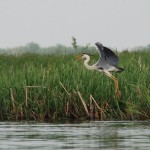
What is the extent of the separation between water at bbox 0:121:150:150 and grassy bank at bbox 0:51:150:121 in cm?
73

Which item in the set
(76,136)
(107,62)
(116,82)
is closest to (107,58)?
(107,62)

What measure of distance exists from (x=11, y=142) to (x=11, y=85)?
178 inches

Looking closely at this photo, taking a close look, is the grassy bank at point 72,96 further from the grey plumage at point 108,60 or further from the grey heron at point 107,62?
the grey plumage at point 108,60

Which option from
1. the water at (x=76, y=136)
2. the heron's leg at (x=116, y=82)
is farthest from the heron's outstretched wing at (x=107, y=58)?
the water at (x=76, y=136)

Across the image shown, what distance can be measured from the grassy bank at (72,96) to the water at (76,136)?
73cm

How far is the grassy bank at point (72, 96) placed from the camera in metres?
14.8

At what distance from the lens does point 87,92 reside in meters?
15.1

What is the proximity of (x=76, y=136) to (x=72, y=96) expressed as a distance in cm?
315

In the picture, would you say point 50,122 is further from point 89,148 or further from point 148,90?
point 89,148

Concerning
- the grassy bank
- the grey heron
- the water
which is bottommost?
the water

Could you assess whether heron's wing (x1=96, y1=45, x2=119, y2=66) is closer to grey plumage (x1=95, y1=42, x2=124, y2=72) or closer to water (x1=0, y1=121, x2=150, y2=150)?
grey plumage (x1=95, y1=42, x2=124, y2=72)

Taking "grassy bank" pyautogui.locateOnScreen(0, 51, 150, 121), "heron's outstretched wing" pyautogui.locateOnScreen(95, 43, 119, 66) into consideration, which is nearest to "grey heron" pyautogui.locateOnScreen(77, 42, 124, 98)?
"heron's outstretched wing" pyautogui.locateOnScreen(95, 43, 119, 66)

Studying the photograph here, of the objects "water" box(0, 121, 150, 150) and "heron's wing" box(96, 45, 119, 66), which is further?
"heron's wing" box(96, 45, 119, 66)

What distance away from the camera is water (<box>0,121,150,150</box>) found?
1059 centimetres
